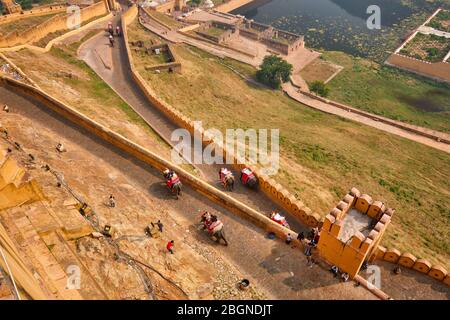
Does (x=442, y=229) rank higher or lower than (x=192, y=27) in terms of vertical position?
lower

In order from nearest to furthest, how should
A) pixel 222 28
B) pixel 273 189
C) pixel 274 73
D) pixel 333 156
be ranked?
pixel 273 189
pixel 333 156
pixel 274 73
pixel 222 28

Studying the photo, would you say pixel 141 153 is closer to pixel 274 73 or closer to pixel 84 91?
pixel 84 91

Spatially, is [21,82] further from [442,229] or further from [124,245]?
[442,229]

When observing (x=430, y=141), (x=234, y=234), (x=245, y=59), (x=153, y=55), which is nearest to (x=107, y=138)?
(x=234, y=234)

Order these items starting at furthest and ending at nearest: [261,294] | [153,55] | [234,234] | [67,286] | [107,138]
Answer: [153,55] → [107,138] → [234,234] → [261,294] → [67,286]

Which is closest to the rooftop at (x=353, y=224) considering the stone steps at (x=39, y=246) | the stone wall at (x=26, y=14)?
the stone steps at (x=39, y=246)

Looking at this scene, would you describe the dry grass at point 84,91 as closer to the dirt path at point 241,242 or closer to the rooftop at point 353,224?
the dirt path at point 241,242

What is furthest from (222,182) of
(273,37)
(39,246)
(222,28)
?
(273,37)
